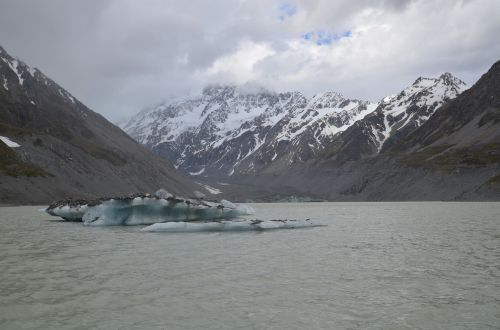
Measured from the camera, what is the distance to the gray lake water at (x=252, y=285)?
1630 centimetres

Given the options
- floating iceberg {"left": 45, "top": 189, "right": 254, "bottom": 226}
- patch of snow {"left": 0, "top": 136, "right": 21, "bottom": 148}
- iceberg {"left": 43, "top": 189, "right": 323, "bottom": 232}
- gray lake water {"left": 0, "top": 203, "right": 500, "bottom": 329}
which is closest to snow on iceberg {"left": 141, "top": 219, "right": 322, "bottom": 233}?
iceberg {"left": 43, "top": 189, "right": 323, "bottom": 232}

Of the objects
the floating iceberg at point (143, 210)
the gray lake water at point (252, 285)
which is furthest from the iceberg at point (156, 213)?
the gray lake water at point (252, 285)

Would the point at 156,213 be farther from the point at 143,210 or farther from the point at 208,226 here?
the point at 208,226

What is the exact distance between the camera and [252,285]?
21422mm

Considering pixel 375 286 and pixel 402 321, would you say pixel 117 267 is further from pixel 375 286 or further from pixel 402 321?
pixel 402 321

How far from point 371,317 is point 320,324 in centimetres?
188

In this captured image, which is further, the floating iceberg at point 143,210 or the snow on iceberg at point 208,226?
the floating iceberg at point 143,210

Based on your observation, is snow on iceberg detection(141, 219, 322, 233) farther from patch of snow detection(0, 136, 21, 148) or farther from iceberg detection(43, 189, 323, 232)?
patch of snow detection(0, 136, 21, 148)

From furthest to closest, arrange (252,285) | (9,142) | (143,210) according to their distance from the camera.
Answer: (9,142), (143,210), (252,285)

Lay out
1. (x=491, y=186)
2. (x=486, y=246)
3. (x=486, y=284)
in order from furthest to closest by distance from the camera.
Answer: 1. (x=491, y=186)
2. (x=486, y=246)
3. (x=486, y=284)

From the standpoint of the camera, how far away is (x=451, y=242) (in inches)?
1417

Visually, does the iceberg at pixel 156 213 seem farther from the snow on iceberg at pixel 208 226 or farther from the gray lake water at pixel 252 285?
the gray lake water at pixel 252 285

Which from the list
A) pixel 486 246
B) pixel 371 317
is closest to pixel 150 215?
pixel 486 246

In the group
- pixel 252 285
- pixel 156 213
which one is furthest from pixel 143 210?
pixel 252 285
